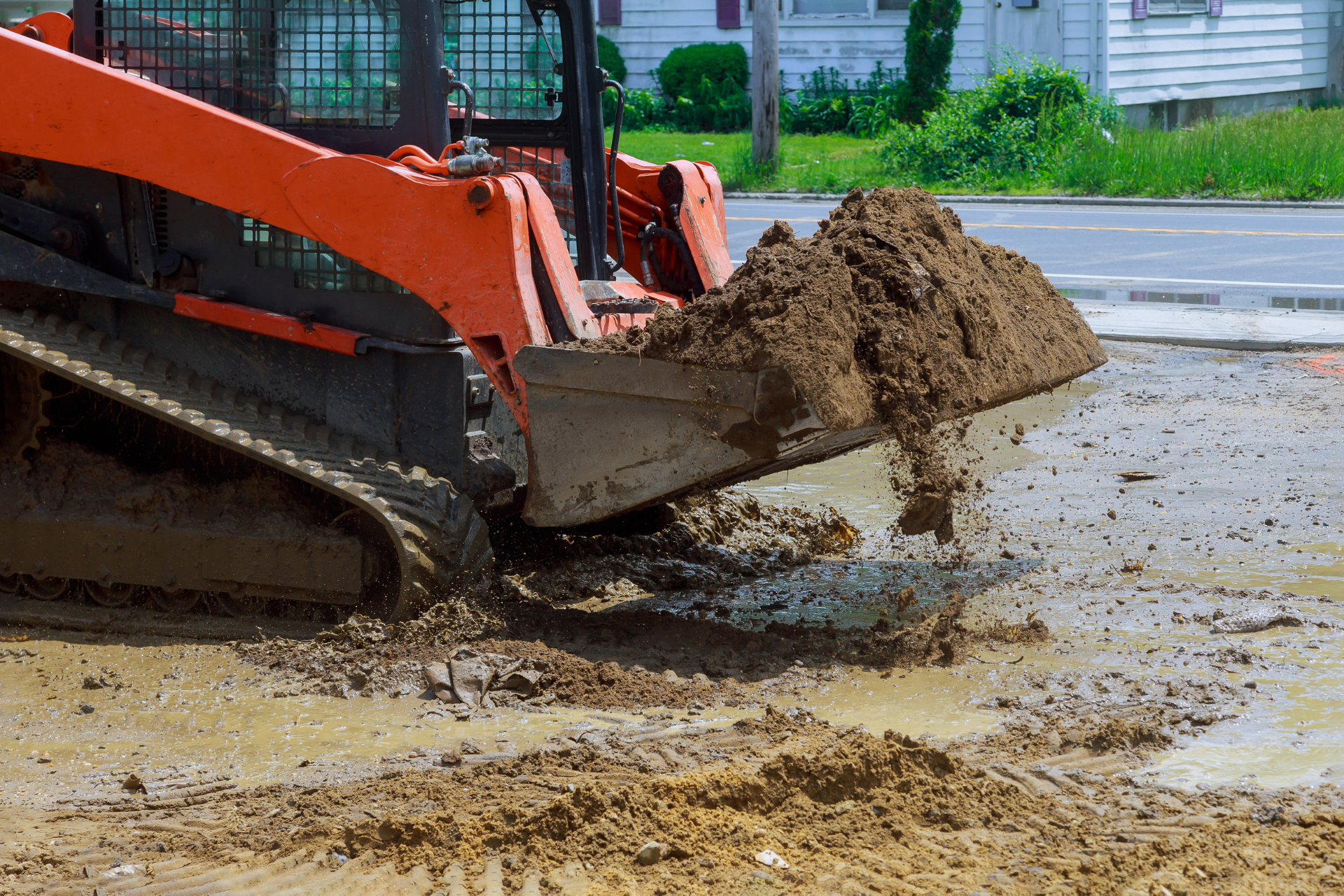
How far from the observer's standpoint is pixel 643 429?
4449 millimetres

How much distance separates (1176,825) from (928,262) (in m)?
2.00

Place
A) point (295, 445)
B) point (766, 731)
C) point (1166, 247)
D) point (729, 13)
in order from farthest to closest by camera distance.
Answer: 1. point (729, 13)
2. point (1166, 247)
3. point (295, 445)
4. point (766, 731)

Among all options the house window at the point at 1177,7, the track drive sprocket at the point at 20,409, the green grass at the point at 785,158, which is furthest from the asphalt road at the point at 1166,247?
the track drive sprocket at the point at 20,409

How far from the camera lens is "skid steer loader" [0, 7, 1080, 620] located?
15.0 feet

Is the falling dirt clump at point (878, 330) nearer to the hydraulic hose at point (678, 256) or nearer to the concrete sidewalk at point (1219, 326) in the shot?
the hydraulic hose at point (678, 256)

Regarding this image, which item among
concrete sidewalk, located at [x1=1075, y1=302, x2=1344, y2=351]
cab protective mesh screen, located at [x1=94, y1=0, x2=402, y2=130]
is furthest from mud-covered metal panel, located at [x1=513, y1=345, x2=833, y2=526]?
concrete sidewalk, located at [x1=1075, y1=302, x2=1344, y2=351]

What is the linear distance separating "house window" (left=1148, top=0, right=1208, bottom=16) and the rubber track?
1999 centimetres

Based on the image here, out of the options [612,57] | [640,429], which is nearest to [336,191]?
[640,429]

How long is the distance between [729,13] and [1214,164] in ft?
34.3

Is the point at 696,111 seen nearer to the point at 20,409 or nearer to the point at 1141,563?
the point at 1141,563

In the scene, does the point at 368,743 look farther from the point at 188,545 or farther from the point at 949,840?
the point at 949,840

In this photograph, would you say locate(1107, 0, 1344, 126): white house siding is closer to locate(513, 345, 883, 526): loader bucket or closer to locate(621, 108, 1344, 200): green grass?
locate(621, 108, 1344, 200): green grass

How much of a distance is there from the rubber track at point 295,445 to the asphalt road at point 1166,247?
8.05 metres

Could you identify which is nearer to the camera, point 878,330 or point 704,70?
point 878,330
